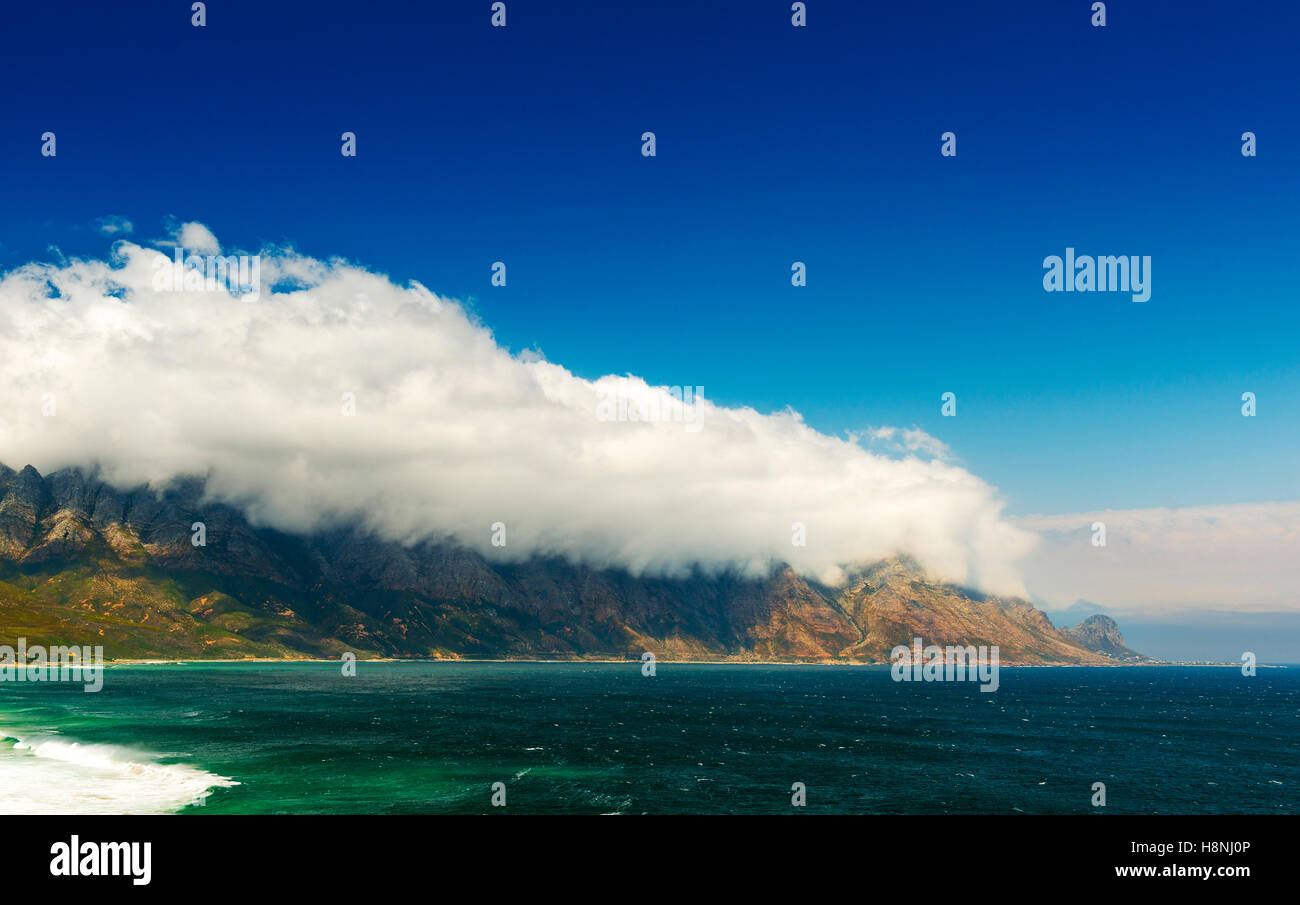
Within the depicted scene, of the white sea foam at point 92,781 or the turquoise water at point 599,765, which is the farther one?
the turquoise water at point 599,765

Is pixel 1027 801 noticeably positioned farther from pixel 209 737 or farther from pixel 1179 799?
pixel 209 737

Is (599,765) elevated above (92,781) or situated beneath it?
situated beneath

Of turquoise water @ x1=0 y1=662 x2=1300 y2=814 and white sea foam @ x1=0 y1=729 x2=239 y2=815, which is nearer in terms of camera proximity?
white sea foam @ x1=0 y1=729 x2=239 y2=815

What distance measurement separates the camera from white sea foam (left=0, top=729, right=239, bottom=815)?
75062 millimetres

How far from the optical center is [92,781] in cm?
8794

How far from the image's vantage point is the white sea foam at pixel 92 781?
75.1 metres

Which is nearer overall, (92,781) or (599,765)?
(92,781)
